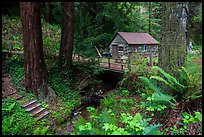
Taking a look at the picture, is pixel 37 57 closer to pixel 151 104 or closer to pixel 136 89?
pixel 136 89

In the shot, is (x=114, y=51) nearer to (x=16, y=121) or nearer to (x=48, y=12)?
(x=48, y=12)

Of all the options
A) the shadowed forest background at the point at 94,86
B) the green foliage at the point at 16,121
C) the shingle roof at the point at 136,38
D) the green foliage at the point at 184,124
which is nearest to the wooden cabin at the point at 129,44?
the shingle roof at the point at 136,38

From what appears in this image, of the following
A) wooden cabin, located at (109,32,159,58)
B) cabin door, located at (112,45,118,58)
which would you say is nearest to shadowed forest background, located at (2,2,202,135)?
wooden cabin, located at (109,32,159,58)

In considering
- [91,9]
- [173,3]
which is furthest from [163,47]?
[91,9]

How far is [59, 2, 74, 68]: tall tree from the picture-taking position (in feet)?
27.8

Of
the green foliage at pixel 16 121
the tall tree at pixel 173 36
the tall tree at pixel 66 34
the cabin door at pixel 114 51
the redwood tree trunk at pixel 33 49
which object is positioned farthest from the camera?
the cabin door at pixel 114 51

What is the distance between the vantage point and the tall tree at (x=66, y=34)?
8469 mm

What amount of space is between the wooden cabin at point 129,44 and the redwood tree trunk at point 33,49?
777 centimetres

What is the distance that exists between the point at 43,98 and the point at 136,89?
3.53 meters

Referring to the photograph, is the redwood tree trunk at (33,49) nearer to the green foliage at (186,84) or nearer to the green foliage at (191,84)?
the green foliage at (186,84)

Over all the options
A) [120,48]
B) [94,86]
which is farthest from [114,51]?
[94,86]

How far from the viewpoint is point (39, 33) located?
688 cm

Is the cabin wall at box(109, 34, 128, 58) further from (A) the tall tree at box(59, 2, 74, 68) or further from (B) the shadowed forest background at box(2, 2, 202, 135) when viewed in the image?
(A) the tall tree at box(59, 2, 74, 68)

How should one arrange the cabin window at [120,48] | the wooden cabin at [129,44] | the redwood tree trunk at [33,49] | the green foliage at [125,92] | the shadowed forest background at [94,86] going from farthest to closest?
the cabin window at [120,48], the wooden cabin at [129,44], the green foliage at [125,92], the redwood tree trunk at [33,49], the shadowed forest background at [94,86]
